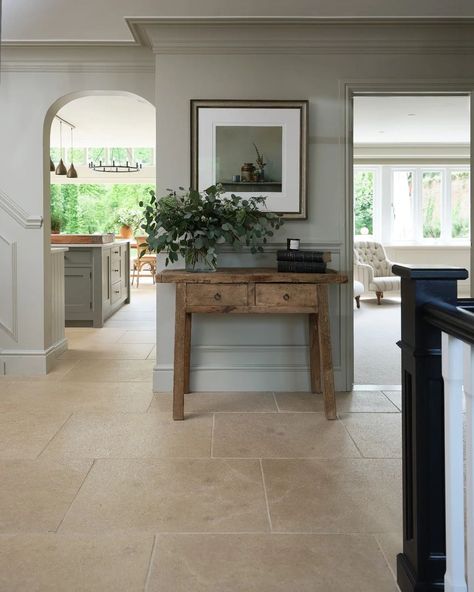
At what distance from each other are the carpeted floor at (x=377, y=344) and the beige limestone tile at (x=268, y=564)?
2468 millimetres

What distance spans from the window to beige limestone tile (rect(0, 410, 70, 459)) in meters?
8.26

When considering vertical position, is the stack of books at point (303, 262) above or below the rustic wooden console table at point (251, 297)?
above

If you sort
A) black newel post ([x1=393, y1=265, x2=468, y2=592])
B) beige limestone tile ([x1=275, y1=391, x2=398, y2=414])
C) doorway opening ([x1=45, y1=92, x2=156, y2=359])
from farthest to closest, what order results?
doorway opening ([x1=45, y1=92, x2=156, y2=359]), beige limestone tile ([x1=275, y1=391, x2=398, y2=414]), black newel post ([x1=393, y1=265, x2=468, y2=592])

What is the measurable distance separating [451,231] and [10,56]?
28.0 feet

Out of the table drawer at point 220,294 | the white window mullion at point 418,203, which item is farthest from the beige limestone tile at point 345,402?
the white window mullion at point 418,203

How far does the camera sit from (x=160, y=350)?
4074 millimetres

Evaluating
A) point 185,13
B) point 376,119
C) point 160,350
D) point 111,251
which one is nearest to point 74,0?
point 185,13

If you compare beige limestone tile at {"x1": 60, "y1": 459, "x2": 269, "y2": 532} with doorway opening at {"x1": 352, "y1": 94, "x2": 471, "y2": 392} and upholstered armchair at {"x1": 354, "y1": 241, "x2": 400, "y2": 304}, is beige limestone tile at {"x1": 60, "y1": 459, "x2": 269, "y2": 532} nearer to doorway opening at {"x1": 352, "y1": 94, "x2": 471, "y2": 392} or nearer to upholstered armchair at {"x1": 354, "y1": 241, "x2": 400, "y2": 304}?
upholstered armchair at {"x1": 354, "y1": 241, "x2": 400, "y2": 304}

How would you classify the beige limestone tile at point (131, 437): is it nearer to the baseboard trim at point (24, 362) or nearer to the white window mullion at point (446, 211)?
the baseboard trim at point (24, 362)

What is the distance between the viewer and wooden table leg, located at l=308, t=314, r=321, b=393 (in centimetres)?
396

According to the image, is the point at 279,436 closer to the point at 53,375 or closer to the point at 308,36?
the point at 53,375

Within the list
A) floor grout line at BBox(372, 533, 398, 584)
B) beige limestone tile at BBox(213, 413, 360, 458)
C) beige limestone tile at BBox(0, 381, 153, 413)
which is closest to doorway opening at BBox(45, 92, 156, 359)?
beige limestone tile at BBox(0, 381, 153, 413)

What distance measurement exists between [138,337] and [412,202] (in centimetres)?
653

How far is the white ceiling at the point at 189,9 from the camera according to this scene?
3500 millimetres
